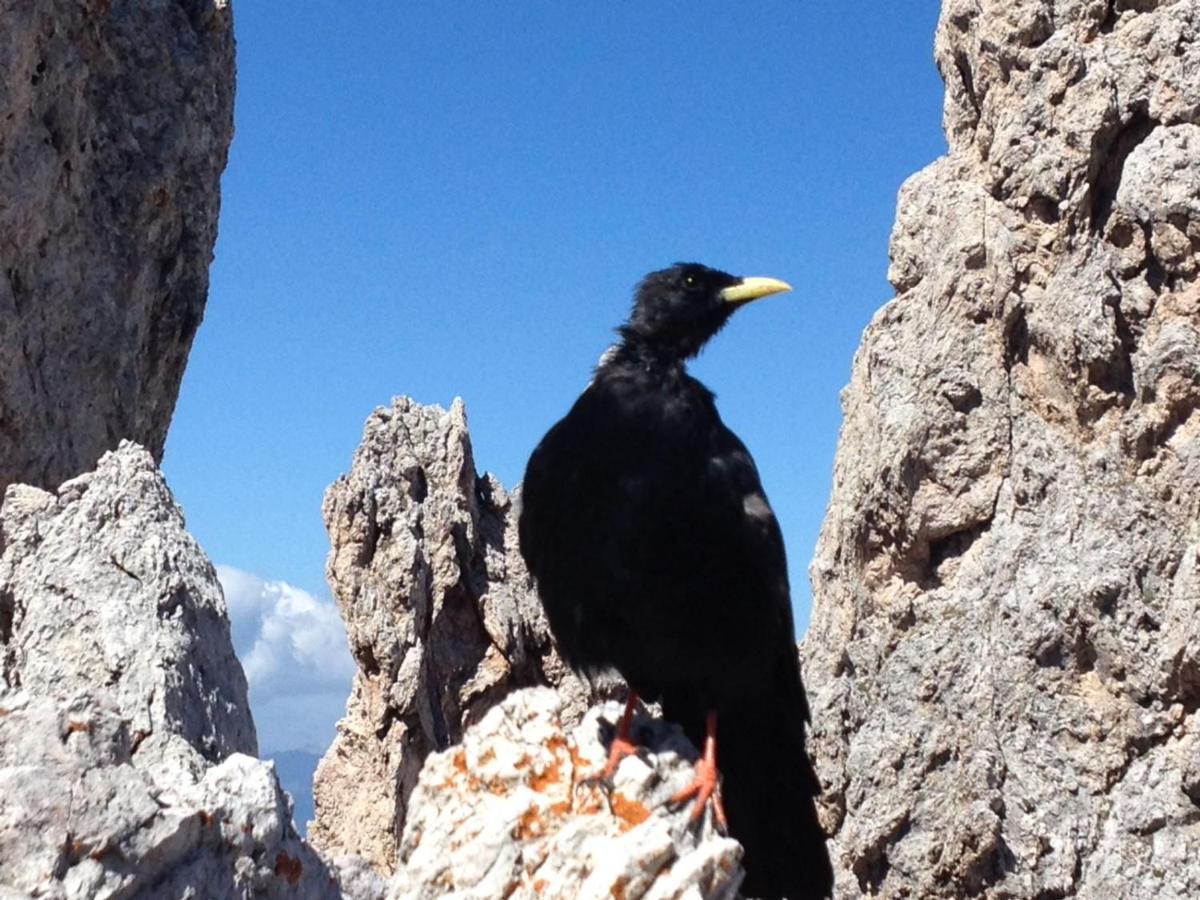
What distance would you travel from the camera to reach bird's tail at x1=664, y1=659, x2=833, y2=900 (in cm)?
690

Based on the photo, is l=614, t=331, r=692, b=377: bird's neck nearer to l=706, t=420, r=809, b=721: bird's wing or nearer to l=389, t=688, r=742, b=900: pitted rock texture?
l=706, t=420, r=809, b=721: bird's wing

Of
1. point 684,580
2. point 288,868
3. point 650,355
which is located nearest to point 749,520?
point 684,580

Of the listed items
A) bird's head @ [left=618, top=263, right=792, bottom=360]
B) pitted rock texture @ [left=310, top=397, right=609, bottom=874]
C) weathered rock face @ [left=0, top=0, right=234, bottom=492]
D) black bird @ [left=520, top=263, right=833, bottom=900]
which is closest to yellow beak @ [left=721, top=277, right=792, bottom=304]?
bird's head @ [left=618, top=263, right=792, bottom=360]

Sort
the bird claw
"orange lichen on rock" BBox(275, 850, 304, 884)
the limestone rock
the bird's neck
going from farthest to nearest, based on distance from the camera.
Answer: the bird's neck, the bird claw, "orange lichen on rock" BBox(275, 850, 304, 884), the limestone rock

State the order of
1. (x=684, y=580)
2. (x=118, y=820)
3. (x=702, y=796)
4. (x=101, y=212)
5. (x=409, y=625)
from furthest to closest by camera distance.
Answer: (x=409, y=625) < (x=101, y=212) < (x=684, y=580) < (x=702, y=796) < (x=118, y=820)

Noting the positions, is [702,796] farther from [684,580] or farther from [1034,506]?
[1034,506]

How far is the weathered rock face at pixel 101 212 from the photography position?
36.0ft

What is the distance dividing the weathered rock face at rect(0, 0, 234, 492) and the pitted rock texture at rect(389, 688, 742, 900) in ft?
21.5

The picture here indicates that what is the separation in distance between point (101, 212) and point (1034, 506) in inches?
339

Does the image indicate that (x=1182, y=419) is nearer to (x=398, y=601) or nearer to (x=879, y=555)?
(x=879, y=555)

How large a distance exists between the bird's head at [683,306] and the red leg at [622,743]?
2022mm

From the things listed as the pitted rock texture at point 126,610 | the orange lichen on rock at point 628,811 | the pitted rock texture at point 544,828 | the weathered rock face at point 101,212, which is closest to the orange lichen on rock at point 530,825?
the pitted rock texture at point 544,828

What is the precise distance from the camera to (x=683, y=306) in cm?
767

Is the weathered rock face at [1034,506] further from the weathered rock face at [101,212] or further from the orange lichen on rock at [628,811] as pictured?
the weathered rock face at [101,212]
